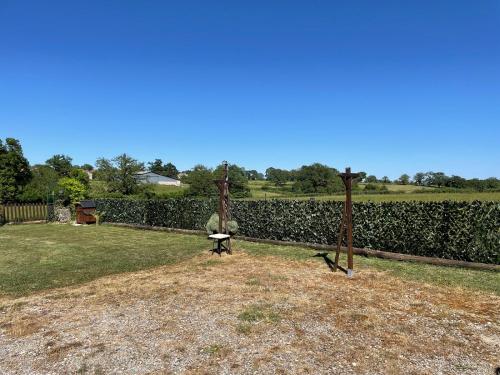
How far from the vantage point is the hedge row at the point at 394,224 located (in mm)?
8242

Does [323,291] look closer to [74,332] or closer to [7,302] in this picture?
[74,332]

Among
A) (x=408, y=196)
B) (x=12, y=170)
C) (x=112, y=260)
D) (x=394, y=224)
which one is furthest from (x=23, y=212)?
(x=408, y=196)

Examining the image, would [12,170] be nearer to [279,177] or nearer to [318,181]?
[318,181]

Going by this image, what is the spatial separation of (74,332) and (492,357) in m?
4.94

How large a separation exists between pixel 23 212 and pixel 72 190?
15.1 ft

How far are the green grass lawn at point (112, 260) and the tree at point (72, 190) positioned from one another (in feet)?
41.1

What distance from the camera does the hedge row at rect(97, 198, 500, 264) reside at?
27.0 feet

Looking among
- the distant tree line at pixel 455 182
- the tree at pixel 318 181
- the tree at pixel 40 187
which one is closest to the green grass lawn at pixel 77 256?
the tree at pixel 40 187

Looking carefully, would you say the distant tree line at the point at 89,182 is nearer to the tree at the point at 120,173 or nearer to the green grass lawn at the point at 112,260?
the tree at the point at 120,173

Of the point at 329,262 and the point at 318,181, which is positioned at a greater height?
the point at 318,181

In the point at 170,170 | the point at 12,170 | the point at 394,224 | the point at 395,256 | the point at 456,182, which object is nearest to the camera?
the point at 395,256

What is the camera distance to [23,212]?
22797 millimetres

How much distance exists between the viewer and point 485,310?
17.3 feet

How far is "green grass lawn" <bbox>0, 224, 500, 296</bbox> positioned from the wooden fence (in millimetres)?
9022
